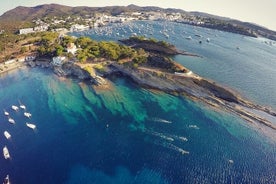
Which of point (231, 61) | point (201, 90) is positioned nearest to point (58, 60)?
point (201, 90)

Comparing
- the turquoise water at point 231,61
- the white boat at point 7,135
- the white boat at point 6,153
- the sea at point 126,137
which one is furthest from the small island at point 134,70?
the white boat at point 6,153

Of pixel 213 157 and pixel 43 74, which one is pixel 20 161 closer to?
pixel 213 157

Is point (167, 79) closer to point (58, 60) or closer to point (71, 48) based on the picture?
point (58, 60)

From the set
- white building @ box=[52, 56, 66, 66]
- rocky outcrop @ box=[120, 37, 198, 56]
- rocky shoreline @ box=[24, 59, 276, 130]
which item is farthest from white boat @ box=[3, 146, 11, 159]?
rocky outcrop @ box=[120, 37, 198, 56]

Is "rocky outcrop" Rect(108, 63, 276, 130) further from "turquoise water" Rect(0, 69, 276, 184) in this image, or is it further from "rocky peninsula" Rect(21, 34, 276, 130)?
"turquoise water" Rect(0, 69, 276, 184)

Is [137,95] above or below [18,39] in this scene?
below

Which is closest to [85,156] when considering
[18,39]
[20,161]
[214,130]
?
[20,161]
